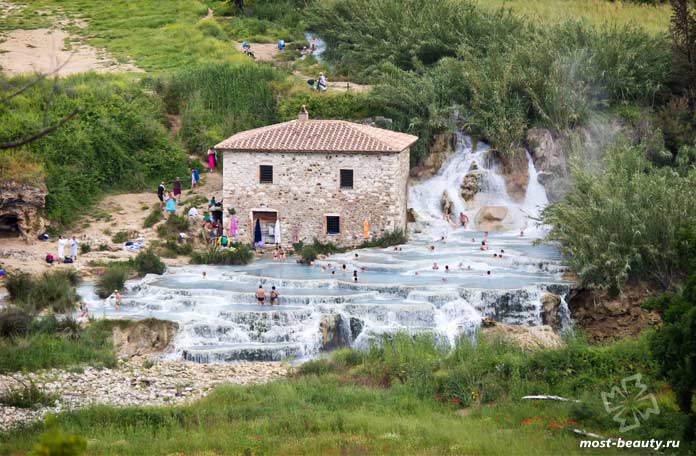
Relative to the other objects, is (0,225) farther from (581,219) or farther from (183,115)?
(581,219)

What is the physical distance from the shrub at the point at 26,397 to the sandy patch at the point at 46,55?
90.6ft

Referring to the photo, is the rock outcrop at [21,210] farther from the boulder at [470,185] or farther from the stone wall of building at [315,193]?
the boulder at [470,185]

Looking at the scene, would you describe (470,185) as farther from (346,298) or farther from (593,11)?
(593,11)

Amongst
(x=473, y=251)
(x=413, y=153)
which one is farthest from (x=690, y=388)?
(x=413, y=153)

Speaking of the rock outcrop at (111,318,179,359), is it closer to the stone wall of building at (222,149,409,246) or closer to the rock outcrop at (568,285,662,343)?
the stone wall of building at (222,149,409,246)

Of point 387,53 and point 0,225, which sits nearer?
point 0,225

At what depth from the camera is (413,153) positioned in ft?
159

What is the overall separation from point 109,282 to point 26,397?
9.09 m

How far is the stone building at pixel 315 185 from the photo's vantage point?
42969 mm

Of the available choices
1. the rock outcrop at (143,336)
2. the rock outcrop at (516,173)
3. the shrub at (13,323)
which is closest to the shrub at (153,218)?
the rock outcrop at (143,336)

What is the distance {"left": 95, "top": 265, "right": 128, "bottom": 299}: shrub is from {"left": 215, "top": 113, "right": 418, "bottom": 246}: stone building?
6.42m

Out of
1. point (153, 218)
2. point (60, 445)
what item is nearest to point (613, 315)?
point (153, 218)

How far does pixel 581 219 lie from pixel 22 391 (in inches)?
699

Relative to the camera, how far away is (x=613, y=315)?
120ft
